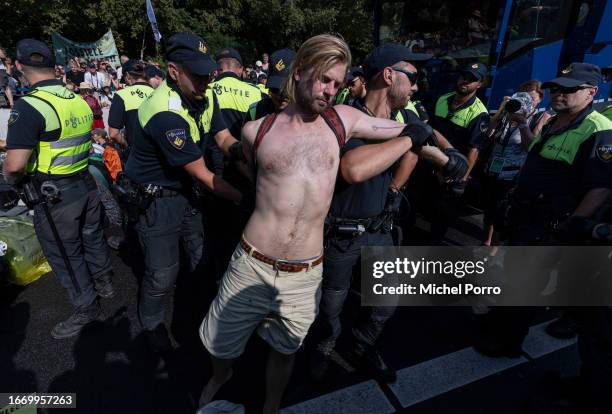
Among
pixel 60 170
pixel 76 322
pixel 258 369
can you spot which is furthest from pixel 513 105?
pixel 76 322

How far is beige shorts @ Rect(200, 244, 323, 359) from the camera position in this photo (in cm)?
187

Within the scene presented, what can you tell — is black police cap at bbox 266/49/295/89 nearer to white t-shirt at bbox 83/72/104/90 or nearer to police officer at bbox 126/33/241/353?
police officer at bbox 126/33/241/353

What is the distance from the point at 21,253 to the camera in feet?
11.4

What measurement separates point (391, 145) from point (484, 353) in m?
2.02

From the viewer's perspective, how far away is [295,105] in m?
1.72

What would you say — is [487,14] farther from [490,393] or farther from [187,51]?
[490,393]

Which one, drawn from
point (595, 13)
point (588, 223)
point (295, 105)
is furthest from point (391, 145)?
point (595, 13)

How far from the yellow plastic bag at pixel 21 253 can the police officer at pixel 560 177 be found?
405cm

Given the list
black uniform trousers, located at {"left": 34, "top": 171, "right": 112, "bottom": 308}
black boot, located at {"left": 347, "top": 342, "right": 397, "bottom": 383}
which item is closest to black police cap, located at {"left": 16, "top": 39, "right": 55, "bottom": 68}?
black uniform trousers, located at {"left": 34, "top": 171, "right": 112, "bottom": 308}

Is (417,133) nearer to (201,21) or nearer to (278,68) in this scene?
(278,68)

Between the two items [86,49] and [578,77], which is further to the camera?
[86,49]

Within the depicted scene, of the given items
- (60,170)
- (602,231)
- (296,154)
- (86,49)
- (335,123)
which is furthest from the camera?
(86,49)

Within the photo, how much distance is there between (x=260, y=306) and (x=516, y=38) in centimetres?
498

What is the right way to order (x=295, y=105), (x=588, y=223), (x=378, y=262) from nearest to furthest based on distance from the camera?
(x=295, y=105) < (x=588, y=223) < (x=378, y=262)
